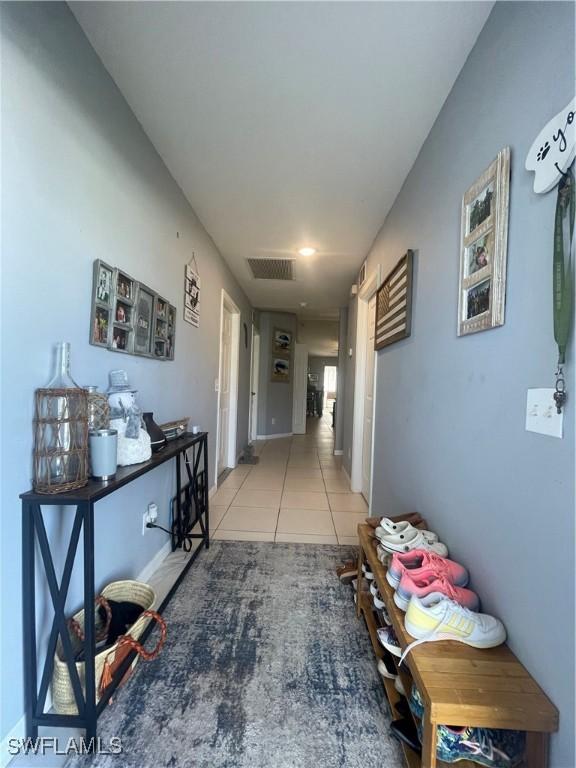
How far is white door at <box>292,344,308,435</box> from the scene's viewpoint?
Answer: 748 centimetres

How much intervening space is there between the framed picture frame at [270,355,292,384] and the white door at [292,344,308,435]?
719 millimetres

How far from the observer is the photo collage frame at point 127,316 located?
129 centimetres

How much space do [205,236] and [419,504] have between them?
2.52 metres

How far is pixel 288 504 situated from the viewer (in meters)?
2.98

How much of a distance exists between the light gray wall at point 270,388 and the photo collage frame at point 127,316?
13.8 ft

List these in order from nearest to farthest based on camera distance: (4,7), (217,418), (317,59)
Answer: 1. (4,7)
2. (317,59)
3. (217,418)

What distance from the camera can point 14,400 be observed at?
0.92 metres

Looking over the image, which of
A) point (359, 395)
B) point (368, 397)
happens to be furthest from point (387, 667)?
point (359, 395)

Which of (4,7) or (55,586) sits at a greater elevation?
(4,7)

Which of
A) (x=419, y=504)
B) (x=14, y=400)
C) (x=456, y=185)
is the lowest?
(x=419, y=504)

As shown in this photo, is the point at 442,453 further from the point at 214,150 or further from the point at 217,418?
the point at 217,418

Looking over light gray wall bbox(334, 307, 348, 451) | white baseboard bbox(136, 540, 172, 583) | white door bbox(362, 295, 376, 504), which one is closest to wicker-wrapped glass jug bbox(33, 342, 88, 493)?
white baseboard bbox(136, 540, 172, 583)

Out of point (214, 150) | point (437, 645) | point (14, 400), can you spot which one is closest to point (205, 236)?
point (214, 150)

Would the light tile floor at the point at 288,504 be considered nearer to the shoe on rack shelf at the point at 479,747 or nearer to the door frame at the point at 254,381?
the door frame at the point at 254,381
